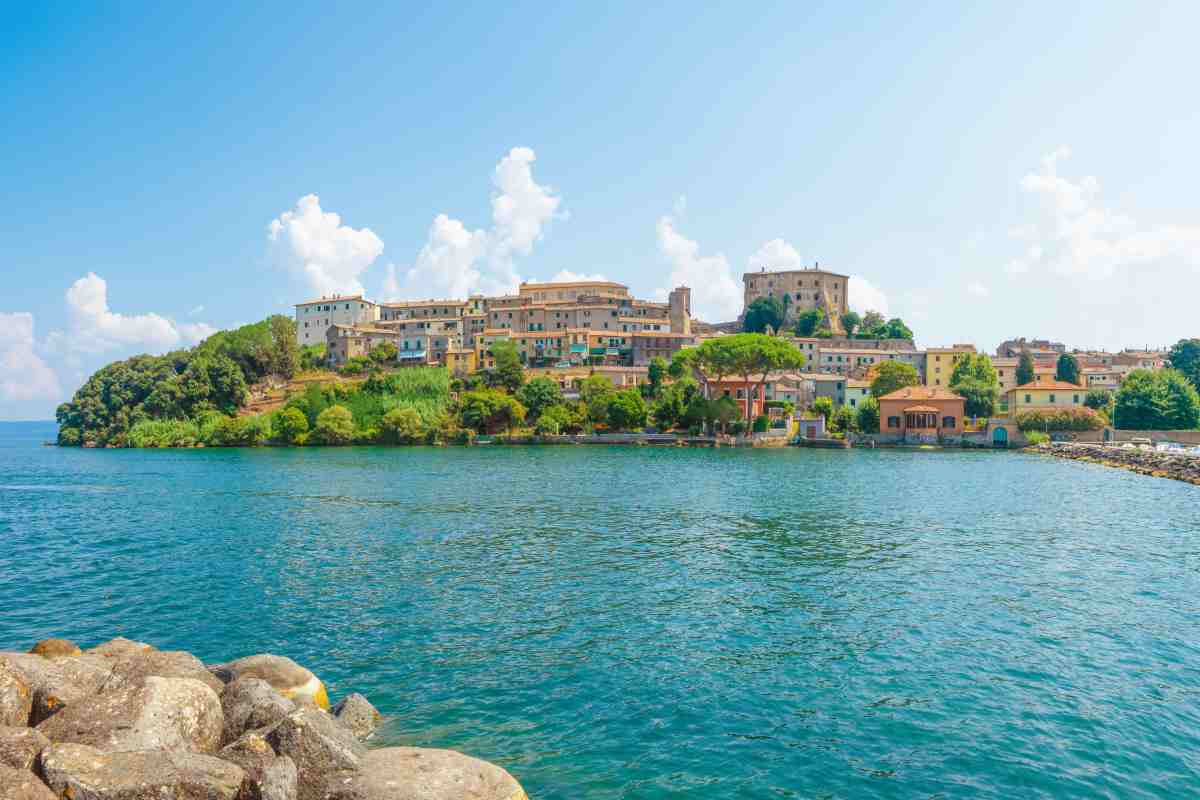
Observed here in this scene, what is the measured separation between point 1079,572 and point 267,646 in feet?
82.0

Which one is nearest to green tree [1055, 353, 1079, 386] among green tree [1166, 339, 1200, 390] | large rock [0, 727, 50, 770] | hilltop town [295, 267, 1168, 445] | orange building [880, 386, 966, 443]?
hilltop town [295, 267, 1168, 445]

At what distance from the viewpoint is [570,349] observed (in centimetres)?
12450

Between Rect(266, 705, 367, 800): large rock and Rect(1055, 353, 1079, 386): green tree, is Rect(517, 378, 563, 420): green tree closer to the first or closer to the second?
Rect(1055, 353, 1079, 386): green tree

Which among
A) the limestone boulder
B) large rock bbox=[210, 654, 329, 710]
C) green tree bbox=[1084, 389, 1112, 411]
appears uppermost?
green tree bbox=[1084, 389, 1112, 411]

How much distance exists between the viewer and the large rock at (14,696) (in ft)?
33.2

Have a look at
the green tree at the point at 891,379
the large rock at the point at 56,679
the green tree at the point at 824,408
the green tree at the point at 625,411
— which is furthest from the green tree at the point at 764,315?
the large rock at the point at 56,679

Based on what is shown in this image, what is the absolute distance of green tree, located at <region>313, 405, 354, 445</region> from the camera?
98.6 m

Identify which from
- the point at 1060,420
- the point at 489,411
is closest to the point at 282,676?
the point at 489,411

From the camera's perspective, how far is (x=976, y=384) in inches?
3969

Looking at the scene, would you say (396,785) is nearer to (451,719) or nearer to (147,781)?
(147,781)

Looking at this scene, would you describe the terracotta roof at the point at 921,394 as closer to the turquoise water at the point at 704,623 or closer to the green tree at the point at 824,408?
the green tree at the point at 824,408

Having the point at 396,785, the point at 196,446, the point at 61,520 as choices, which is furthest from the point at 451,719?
the point at 196,446

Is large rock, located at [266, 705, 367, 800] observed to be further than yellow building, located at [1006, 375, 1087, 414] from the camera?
No

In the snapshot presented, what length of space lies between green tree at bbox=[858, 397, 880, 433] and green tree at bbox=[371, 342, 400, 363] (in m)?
77.4
